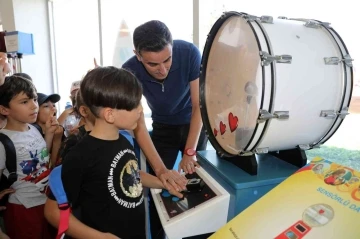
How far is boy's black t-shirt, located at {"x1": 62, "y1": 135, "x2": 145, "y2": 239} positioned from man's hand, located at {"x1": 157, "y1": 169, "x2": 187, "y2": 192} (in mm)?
124

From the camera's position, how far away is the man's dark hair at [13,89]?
63.6 inches

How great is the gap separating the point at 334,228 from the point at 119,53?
11.5 feet

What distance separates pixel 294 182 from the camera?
0.78 meters

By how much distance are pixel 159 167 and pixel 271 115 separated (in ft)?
2.09

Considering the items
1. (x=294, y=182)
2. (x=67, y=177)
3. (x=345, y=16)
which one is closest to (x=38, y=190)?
(x=67, y=177)

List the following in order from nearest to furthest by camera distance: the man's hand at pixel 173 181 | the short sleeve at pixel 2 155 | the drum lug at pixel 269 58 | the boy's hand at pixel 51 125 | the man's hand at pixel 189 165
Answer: the drum lug at pixel 269 58 < the man's hand at pixel 173 181 < the man's hand at pixel 189 165 < the short sleeve at pixel 2 155 < the boy's hand at pixel 51 125

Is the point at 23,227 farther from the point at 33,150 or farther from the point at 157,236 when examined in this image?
the point at 157,236

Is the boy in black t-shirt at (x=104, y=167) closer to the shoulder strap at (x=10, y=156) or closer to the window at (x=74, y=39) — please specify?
the shoulder strap at (x=10, y=156)

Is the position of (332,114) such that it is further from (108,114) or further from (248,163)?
(108,114)

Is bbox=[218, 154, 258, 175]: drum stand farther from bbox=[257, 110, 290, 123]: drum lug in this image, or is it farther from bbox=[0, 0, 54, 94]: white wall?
bbox=[0, 0, 54, 94]: white wall

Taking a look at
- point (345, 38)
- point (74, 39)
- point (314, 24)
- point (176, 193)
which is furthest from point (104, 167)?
point (74, 39)

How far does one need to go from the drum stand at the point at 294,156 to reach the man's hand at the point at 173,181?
1.30 ft

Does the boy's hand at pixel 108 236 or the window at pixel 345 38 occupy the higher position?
the window at pixel 345 38

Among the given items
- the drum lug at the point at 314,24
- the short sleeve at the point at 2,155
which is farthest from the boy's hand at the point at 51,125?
the drum lug at the point at 314,24
